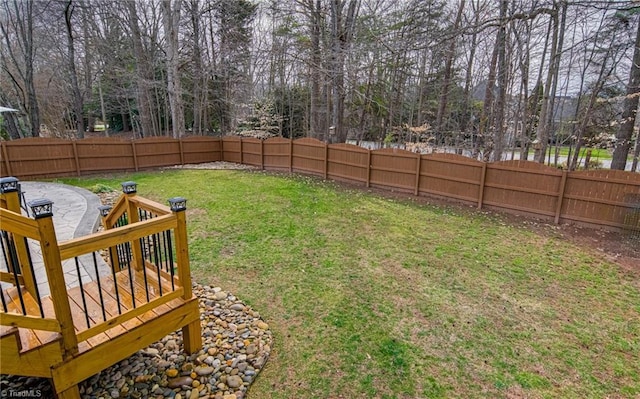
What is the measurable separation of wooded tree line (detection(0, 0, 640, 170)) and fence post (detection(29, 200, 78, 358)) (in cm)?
692

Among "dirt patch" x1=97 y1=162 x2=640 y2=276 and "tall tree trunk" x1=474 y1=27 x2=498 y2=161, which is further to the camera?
"tall tree trunk" x1=474 y1=27 x2=498 y2=161

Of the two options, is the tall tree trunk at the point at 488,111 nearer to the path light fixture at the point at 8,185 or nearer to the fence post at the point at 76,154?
the path light fixture at the point at 8,185

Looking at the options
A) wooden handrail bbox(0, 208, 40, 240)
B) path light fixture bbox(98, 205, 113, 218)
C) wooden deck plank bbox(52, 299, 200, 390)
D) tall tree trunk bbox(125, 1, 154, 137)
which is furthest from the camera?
tall tree trunk bbox(125, 1, 154, 137)

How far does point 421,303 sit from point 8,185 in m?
3.94

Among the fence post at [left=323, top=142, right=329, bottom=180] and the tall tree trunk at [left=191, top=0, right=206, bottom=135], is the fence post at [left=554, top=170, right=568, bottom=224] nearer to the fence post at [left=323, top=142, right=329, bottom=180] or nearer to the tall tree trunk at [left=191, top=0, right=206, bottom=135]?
the fence post at [left=323, top=142, right=329, bottom=180]

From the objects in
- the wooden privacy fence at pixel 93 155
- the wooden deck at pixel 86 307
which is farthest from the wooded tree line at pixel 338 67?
the wooden deck at pixel 86 307

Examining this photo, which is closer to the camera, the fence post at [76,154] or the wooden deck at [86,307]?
the wooden deck at [86,307]

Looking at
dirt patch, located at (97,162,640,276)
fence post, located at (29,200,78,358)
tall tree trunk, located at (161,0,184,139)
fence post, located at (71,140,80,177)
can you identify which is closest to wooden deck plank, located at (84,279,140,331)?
fence post, located at (29,200,78,358)

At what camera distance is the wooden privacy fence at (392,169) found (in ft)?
→ 20.7

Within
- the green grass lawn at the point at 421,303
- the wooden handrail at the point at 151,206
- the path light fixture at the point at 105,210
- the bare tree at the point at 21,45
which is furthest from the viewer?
the bare tree at the point at 21,45

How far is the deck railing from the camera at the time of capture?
181 cm

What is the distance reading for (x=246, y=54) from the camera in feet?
48.6

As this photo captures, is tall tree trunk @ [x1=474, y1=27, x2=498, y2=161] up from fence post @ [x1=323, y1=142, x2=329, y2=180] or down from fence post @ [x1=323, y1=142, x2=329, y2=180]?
up

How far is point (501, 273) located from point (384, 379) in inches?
112
